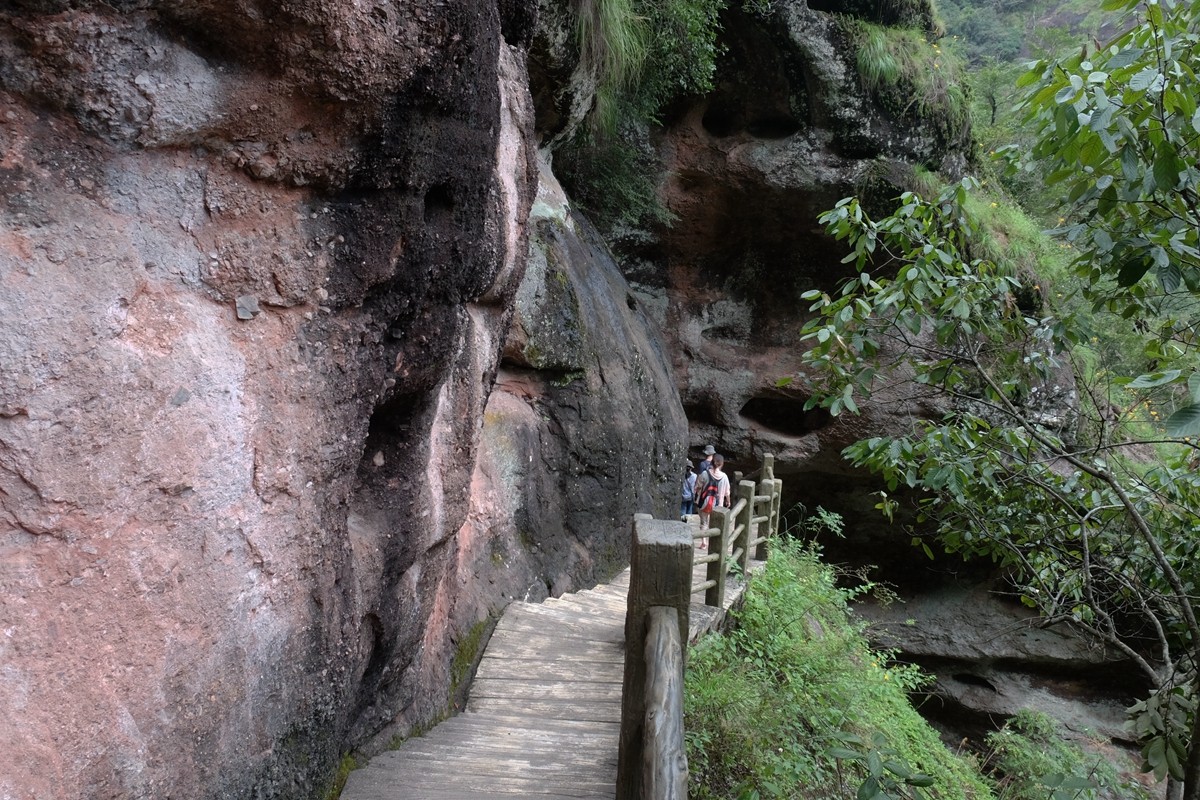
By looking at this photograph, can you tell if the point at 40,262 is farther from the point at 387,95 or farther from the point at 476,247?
the point at 476,247

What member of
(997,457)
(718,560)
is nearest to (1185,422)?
(997,457)

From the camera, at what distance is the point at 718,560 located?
620 cm

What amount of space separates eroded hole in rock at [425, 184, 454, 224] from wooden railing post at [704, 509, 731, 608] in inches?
156

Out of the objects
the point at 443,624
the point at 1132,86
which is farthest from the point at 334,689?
the point at 1132,86

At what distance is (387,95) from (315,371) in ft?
3.12

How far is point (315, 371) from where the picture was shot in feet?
8.27

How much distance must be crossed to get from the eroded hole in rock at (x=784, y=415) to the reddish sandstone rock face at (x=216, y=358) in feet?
32.4

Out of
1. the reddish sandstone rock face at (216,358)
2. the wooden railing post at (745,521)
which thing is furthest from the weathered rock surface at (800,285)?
the reddish sandstone rock face at (216,358)

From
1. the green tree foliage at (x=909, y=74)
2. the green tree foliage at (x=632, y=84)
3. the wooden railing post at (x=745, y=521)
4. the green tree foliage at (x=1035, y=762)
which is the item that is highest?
the green tree foliage at (x=909, y=74)

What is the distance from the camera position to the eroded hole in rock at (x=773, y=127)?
11203mm

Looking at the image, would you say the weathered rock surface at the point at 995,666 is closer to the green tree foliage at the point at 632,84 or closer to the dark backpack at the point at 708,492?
the dark backpack at the point at 708,492

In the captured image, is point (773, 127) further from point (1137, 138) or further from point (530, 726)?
point (530, 726)

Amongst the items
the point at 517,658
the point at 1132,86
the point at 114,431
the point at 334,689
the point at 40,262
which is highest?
the point at 1132,86

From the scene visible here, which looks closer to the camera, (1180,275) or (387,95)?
(1180,275)
